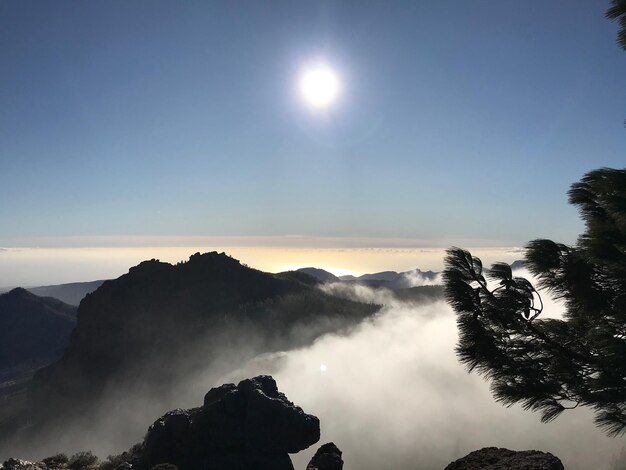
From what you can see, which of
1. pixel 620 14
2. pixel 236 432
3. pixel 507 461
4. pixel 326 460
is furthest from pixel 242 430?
pixel 620 14

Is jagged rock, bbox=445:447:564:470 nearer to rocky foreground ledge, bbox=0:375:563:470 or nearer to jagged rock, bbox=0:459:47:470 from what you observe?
jagged rock, bbox=0:459:47:470

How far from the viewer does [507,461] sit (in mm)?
10180

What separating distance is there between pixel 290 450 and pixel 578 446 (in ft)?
611

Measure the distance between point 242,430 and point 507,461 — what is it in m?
46.0

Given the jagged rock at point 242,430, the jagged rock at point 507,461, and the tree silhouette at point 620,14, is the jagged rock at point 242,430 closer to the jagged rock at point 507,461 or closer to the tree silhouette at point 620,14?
the jagged rock at point 507,461

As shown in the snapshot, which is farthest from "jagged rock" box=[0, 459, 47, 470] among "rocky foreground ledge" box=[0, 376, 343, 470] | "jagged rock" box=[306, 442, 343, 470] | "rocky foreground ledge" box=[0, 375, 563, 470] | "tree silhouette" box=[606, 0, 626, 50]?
"tree silhouette" box=[606, 0, 626, 50]

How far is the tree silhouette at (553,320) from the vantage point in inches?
394

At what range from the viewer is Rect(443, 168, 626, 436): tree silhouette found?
10.0 metres

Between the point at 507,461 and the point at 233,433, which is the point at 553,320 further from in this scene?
the point at 233,433

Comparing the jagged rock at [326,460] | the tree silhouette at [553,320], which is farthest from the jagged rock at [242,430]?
the tree silhouette at [553,320]

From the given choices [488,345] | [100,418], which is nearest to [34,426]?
[100,418]

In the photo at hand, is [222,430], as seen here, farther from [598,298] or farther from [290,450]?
[598,298]

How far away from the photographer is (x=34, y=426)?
17950cm

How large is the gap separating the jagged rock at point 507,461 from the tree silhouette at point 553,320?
4.29 ft
